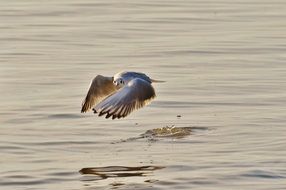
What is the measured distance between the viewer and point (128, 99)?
35.5 feet

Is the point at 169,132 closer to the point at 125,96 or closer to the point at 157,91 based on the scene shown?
the point at 125,96

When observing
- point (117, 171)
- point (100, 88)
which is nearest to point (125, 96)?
point (100, 88)

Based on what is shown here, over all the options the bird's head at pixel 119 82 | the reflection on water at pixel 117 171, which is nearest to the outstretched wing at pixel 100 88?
the bird's head at pixel 119 82

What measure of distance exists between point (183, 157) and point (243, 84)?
3.04 m

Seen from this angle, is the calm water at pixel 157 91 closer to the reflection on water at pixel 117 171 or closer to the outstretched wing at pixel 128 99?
the reflection on water at pixel 117 171

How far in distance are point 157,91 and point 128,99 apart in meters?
2.71

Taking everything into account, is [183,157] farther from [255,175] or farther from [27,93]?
[27,93]

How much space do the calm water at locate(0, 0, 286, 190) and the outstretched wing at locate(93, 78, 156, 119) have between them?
1.38ft

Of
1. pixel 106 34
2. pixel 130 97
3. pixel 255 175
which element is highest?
pixel 106 34

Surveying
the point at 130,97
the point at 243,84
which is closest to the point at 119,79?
the point at 130,97

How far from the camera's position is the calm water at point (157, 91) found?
10219mm

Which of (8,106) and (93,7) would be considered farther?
(93,7)

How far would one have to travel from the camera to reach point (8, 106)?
12.5 meters

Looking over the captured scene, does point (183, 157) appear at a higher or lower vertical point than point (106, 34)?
lower
